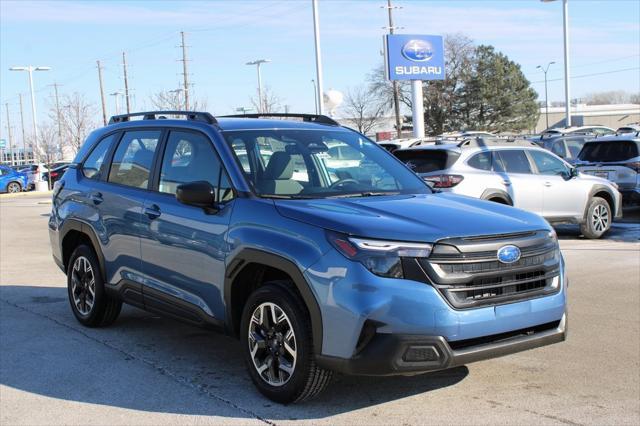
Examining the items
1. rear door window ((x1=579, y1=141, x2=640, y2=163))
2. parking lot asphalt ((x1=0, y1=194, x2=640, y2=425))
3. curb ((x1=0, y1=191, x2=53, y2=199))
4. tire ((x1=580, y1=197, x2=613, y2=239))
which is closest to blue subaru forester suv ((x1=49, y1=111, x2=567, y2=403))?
parking lot asphalt ((x1=0, y1=194, x2=640, y2=425))

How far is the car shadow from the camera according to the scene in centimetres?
470

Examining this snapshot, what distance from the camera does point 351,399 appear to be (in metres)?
4.75

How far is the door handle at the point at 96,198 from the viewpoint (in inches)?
252

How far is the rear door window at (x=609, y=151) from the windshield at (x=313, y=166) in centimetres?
1045

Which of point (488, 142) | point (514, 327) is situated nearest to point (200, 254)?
point (514, 327)

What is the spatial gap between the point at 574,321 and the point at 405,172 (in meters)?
2.39

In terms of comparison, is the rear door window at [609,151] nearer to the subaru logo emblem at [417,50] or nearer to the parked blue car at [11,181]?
the subaru logo emblem at [417,50]

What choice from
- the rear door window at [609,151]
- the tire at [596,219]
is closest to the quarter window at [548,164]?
the tire at [596,219]

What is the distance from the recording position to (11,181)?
38.2m

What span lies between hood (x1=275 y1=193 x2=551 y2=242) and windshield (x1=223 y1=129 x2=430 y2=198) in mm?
289

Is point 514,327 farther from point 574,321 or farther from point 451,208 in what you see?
point 574,321

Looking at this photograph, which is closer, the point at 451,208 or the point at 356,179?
the point at 451,208

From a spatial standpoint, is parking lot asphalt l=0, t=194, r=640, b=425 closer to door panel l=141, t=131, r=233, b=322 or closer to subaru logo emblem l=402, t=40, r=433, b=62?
door panel l=141, t=131, r=233, b=322

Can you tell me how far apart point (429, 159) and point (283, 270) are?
25.7ft
